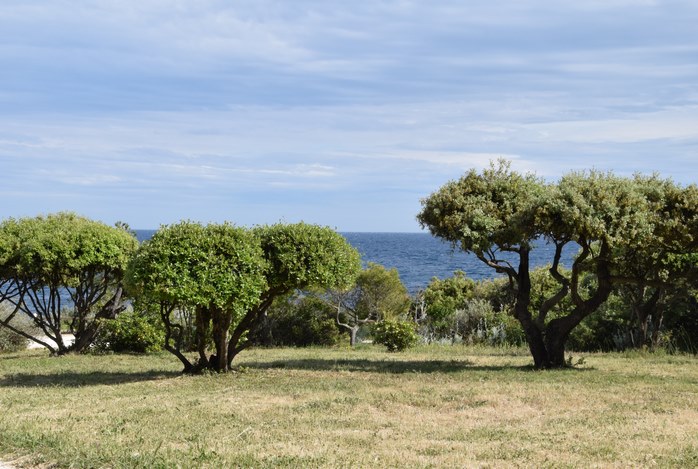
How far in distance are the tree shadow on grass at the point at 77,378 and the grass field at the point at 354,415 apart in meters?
0.04

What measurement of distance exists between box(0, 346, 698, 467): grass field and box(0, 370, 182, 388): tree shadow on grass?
0.13ft

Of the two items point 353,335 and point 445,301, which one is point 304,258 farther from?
point 445,301

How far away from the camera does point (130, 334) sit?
20.1 metres

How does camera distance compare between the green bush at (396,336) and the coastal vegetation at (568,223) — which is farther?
the green bush at (396,336)

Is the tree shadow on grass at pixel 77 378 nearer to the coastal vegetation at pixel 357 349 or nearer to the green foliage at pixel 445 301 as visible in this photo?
the coastal vegetation at pixel 357 349

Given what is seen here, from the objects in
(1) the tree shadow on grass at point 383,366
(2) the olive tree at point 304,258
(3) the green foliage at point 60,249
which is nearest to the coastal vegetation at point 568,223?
(1) the tree shadow on grass at point 383,366

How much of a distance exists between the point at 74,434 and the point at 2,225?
12.2m

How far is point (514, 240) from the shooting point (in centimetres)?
1465

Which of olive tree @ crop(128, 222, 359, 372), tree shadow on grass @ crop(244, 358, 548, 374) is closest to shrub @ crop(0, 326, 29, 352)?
tree shadow on grass @ crop(244, 358, 548, 374)

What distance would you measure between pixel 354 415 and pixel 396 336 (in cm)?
1015

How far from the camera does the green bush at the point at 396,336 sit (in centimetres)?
2022

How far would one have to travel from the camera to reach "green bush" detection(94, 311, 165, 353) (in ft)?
65.6

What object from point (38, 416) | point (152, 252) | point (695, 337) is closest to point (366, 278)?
point (695, 337)

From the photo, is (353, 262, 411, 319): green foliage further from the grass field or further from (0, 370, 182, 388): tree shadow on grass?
(0, 370, 182, 388): tree shadow on grass
